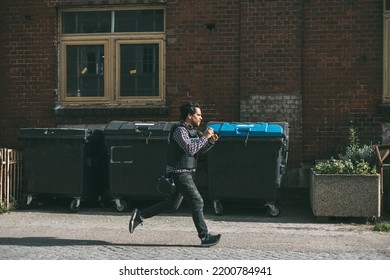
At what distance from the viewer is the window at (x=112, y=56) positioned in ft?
38.7

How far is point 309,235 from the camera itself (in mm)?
8492

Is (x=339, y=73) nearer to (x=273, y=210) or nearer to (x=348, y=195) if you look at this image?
(x=348, y=195)

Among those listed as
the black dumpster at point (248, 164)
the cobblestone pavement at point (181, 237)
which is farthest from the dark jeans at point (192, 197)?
the black dumpster at point (248, 164)

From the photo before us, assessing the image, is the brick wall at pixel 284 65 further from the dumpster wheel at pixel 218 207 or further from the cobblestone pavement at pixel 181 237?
the dumpster wheel at pixel 218 207

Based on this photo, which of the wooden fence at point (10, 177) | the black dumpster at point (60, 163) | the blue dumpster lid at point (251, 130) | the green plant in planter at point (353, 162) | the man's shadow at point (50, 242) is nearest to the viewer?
the man's shadow at point (50, 242)

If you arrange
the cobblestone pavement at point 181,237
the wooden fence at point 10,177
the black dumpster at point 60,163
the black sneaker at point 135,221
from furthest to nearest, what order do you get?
1. the wooden fence at point 10,177
2. the black dumpster at point 60,163
3. the black sneaker at point 135,221
4. the cobblestone pavement at point 181,237

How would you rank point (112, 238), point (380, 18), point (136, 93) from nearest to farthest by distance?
point (112, 238) < point (380, 18) < point (136, 93)

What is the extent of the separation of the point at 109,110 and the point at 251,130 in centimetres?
305

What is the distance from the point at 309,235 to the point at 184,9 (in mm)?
5005

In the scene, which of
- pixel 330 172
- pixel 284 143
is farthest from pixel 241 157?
pixel 330 172

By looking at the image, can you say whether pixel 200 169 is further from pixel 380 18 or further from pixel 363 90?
pixel 380 18

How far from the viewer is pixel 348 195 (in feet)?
30.8

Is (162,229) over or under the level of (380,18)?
under

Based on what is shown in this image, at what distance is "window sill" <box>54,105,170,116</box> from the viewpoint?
1153 cm
